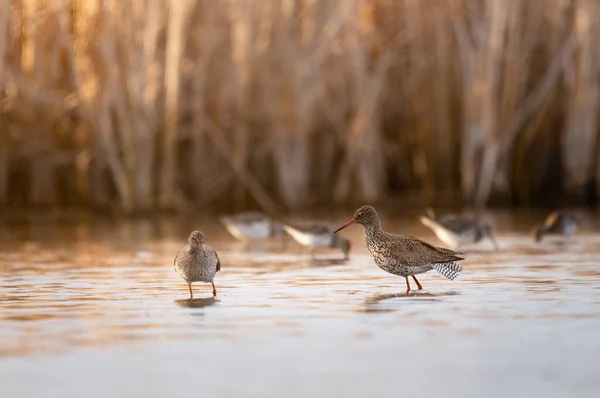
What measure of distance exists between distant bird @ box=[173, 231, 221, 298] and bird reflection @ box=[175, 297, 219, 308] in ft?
0.65

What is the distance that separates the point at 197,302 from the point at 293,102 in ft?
41.5

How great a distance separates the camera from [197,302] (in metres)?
11.1

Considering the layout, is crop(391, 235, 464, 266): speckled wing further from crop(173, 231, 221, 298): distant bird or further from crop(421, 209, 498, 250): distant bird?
crop(421, 209, 498, 250): distant bird

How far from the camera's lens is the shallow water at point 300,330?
7199mm

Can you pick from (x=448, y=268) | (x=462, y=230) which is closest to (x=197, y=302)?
(x=448, y=268)

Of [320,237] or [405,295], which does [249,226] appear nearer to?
[320,237]

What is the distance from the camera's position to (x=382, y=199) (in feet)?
81.4

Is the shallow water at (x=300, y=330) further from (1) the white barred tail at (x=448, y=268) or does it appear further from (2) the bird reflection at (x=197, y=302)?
(1) the white barred tail at (x=448, y=268)

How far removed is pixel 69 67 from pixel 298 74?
13.0 ft

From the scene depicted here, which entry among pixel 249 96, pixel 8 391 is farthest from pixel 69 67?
pixel 8 391

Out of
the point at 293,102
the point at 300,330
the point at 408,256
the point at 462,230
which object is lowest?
the point at 300,330

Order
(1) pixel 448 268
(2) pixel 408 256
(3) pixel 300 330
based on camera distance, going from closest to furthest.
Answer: (3) pixel 300 330, (2) pixel 408 256, (1) pixel 448 268

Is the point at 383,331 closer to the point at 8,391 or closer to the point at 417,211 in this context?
the point at 8,391

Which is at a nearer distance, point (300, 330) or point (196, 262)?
point (300, 330)
